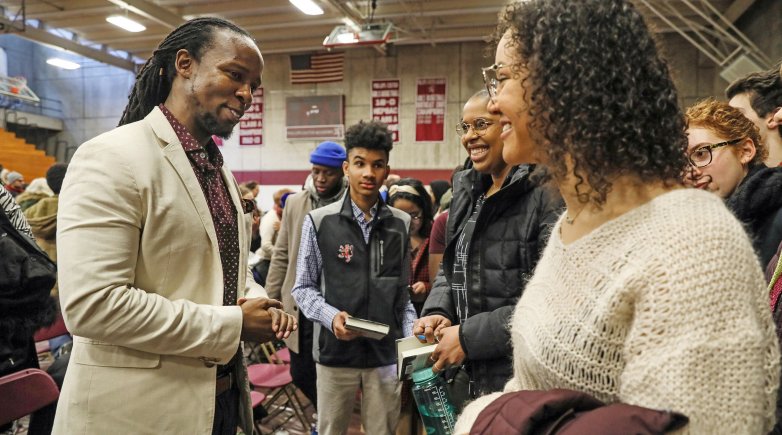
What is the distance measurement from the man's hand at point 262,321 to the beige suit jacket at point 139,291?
4cm

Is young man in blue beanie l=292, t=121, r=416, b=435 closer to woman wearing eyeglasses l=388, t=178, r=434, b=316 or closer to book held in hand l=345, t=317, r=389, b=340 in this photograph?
book held in hand l=345, t=317, r=389, b=340

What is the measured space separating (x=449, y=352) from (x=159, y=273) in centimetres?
92

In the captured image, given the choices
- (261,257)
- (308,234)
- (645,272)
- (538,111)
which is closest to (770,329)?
(645,272)

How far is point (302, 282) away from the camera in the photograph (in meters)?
2.75

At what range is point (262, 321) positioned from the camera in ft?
4.91

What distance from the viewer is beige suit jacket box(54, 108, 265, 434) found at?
4.16ft

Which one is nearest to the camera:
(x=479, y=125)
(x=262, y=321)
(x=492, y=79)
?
(x=492, y=79)

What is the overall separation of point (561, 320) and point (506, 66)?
52cm

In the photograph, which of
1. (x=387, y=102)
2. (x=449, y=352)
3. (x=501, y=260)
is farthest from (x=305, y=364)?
(x=387, y=102)

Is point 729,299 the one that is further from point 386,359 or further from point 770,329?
point 386,359

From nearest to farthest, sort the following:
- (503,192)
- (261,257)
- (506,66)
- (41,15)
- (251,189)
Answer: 1. (506,66)
2. (503,192)
3. (261,257)
4. (251,189)
5. (41,15)

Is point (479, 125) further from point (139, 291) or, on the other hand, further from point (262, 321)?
point (139, 291)

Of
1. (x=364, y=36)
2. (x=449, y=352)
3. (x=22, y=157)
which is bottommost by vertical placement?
(x=449, y=352)

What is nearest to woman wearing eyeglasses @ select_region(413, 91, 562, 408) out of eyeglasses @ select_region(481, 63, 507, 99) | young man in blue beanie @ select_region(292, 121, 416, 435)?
eyeglasses @ select_region(481, 63, 507, 99)
